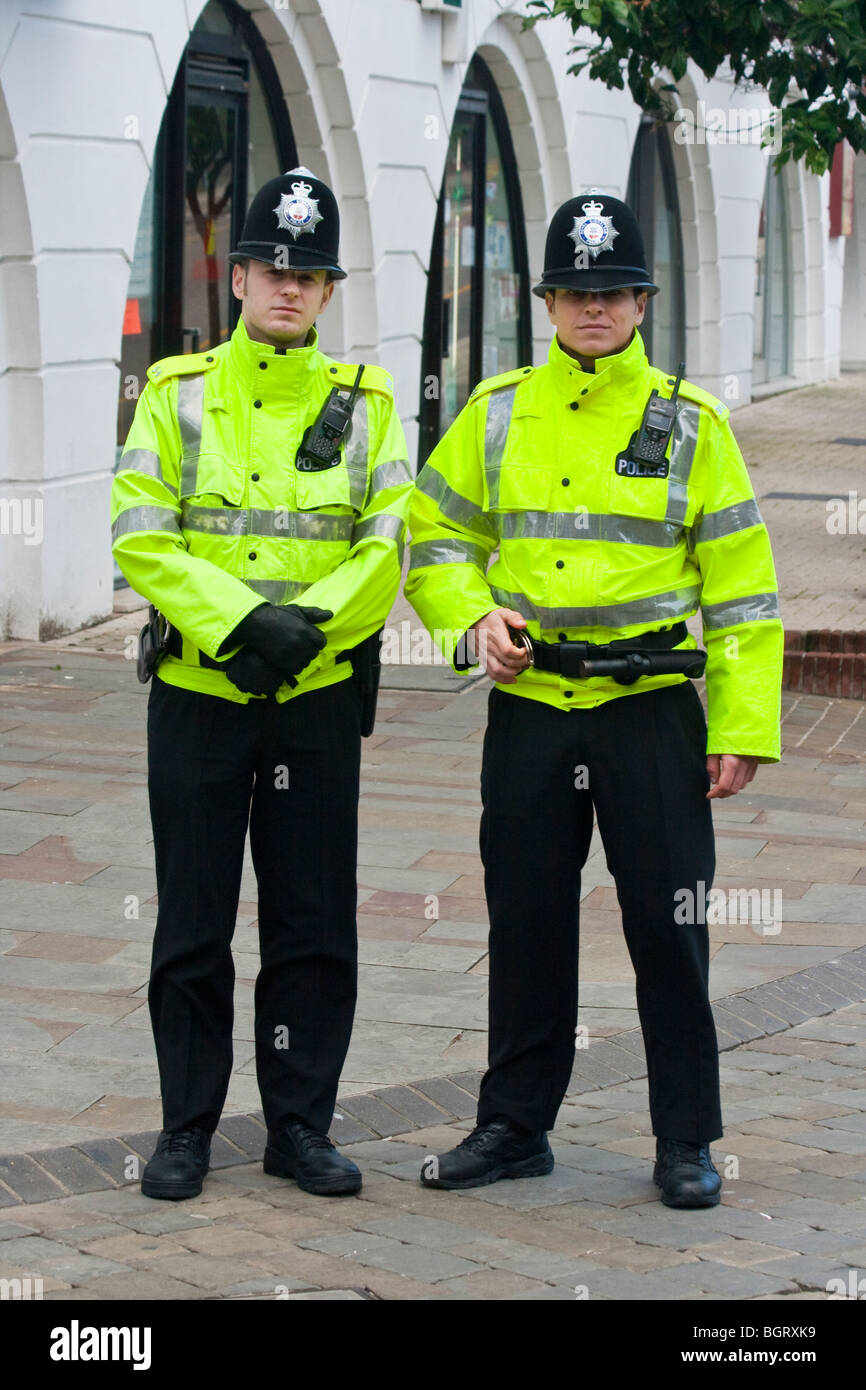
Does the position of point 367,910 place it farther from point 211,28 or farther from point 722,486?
point 211,28

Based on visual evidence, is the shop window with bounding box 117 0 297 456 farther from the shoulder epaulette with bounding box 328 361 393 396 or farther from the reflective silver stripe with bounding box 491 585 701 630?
the reflective silver stripe with bounding box 491 585 701 630

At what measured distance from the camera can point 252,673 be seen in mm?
3961

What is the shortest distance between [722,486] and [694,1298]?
1.59 m

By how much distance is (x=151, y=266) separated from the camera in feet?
38.7

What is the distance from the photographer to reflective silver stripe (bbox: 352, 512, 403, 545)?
414cm

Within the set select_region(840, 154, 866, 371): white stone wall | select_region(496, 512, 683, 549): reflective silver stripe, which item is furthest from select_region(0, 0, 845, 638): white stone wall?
select_region(840, 154, 866, 371): white stone wall

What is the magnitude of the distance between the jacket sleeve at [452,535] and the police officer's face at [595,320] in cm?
27

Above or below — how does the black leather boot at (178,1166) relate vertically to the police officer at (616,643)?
below

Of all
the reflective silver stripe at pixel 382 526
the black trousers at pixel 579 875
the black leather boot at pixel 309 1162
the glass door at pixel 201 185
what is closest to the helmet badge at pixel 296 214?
the reflective silver stripe at pixel 382 526

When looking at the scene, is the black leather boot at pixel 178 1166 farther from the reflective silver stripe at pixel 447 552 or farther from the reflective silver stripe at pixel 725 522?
the reflective silver stripe at pixel 725 522

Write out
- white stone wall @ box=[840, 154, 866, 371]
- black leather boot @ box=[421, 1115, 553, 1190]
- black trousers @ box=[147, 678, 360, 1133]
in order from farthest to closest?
white stone wall @ box=[840, 154, 866, 371] < black leather boot @ box=[421, 1115, 553, 1190] < black trousers @ box=[147, 678, 360, 1133]

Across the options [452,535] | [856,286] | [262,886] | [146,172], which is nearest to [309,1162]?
[262,886]

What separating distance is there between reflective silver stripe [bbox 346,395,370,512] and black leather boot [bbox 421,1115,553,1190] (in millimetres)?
1339

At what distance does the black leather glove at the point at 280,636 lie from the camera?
3916mm
